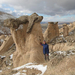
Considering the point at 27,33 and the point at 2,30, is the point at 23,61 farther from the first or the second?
the point at 2,30

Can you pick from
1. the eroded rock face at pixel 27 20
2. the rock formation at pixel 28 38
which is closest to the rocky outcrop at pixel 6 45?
the rock formation at pixel 28 38

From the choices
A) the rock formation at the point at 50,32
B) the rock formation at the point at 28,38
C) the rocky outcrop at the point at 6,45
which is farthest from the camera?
the rock formation at the point at 50,32

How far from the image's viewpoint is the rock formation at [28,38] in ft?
21.2

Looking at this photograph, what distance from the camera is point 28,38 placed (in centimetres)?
707

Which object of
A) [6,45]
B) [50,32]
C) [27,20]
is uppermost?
[27,20]

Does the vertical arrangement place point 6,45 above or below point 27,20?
below

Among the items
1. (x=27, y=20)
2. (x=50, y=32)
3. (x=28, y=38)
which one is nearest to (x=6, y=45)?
(x=28, y=38)

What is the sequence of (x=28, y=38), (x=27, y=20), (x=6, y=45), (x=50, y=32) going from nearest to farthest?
(x=27, y=20) → (x=28, y=38) → (x=6, y=45) → (x=50, y=32)

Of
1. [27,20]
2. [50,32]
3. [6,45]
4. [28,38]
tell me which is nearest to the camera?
[27,20]

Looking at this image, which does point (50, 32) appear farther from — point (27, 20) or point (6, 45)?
point (27, 20)

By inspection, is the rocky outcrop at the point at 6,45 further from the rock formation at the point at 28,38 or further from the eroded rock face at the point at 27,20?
the eroded rock face at the point at 27,20

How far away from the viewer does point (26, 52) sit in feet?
23.1

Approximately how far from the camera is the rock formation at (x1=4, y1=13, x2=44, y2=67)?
6.45 metres

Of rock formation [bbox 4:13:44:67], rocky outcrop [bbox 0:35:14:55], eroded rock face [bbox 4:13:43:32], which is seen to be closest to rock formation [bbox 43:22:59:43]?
rocky outcrop [bbox 0:35:14:55]
